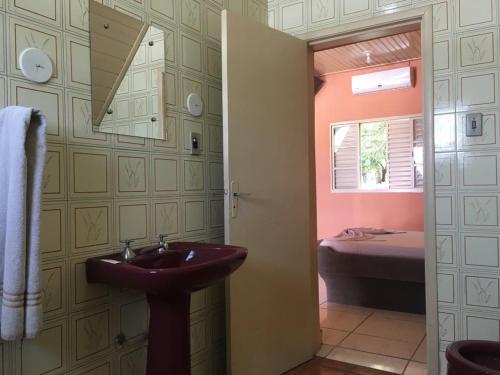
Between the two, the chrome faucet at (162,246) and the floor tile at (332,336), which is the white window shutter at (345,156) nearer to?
the floor tile at (332,336)

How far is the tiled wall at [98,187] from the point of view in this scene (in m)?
1.39

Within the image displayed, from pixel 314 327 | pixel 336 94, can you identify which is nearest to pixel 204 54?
pixel 314 327

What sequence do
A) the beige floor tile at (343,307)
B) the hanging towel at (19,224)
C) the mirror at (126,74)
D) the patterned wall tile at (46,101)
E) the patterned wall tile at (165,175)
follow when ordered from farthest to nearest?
the beige floor tile at (343,307), the patterned wall tile at (165,175), the mirror at (126,74), the patterned wall tile at (46,101), the hanging towel at (19,224)

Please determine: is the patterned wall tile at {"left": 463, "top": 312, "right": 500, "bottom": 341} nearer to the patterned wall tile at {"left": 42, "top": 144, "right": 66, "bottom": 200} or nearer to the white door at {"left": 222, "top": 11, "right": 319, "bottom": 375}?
the white door at {"left": 222, "top": 11, "right": 319, "bottom": 375}

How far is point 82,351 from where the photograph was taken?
152cm

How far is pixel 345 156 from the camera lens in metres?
5.62

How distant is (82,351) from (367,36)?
2.26m

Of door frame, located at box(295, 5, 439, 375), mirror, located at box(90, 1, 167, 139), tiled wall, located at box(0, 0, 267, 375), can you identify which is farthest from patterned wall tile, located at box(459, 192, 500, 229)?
mirror, located at box(90, 1, 167, 139)

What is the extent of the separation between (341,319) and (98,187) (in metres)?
2.48

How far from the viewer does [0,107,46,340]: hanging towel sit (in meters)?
1.13

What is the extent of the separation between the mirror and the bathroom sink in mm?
542

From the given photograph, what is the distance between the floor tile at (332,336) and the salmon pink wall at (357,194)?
2.48 m

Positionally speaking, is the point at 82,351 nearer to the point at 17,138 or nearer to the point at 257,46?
the point at 17,138

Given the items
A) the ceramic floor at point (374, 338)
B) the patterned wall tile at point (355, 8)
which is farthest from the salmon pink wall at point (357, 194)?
the patterned wall tile at point (355, 8)
